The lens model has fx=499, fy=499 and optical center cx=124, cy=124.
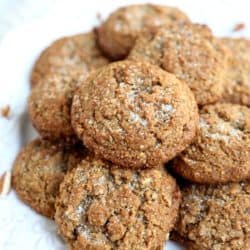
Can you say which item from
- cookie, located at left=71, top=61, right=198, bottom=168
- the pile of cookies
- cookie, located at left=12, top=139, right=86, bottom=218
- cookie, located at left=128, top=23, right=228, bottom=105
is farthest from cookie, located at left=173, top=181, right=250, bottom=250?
cookie, located at left=12, top=139, right=86, bottom=218

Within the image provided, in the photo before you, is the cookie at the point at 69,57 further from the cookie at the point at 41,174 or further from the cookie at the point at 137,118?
the cookie at the point at 137,118

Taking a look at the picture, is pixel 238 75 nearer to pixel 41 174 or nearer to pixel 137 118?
pixel 137 118

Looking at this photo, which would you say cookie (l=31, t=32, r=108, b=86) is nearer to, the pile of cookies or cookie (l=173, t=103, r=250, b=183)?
the pile of cookies

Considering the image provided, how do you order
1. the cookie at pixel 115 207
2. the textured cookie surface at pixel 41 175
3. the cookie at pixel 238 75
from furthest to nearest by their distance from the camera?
the cookie at pixel 238 75 < the textured cookie surface at pixel 41 175 < the cookie at pixel 115 207

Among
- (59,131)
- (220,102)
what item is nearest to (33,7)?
(59,131)

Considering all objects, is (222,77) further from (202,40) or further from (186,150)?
(186,150)

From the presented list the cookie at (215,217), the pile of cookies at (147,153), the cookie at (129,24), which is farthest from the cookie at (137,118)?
the cookie at (129,24)
